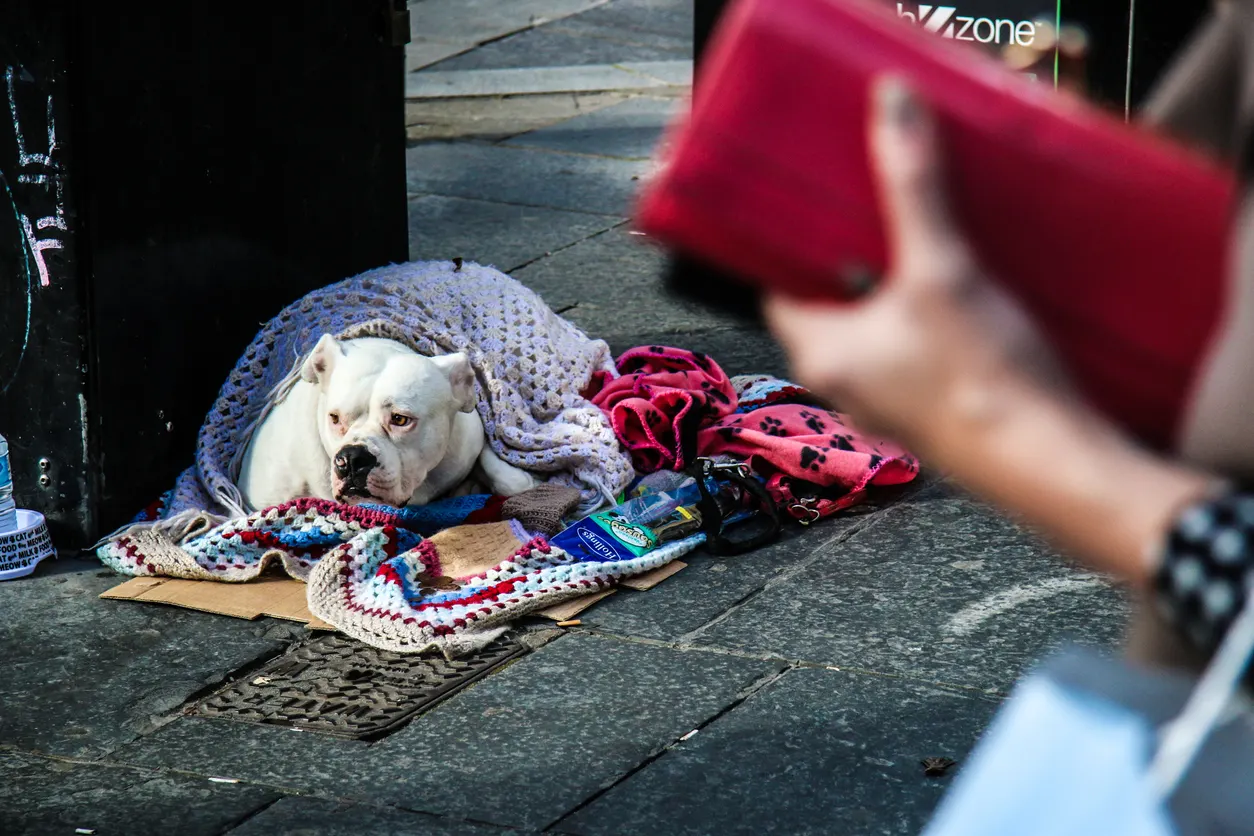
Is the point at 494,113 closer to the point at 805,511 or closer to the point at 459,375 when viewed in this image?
the point at 459,375

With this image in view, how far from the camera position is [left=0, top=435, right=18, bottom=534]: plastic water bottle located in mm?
4785

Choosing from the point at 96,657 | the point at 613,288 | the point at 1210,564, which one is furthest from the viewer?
the point at 613,288

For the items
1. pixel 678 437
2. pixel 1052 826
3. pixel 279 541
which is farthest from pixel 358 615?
pixel 1052 826

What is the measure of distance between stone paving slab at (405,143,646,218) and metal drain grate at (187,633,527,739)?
467cm

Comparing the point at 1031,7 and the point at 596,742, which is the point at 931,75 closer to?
the point at 596,742

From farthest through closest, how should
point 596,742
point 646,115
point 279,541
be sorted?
point 646,115, point 279,541, point 596,742

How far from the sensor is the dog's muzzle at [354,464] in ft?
15.8

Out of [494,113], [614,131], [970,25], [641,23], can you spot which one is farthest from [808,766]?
[641,23]

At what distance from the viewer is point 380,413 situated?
4.88 meters

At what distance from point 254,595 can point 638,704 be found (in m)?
1.28

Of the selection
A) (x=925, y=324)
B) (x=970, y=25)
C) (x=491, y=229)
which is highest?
(x=925, y=324)

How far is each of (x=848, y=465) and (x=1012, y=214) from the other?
415 centimetres

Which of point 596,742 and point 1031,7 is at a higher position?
point 1031,7

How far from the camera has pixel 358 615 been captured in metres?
4.43
